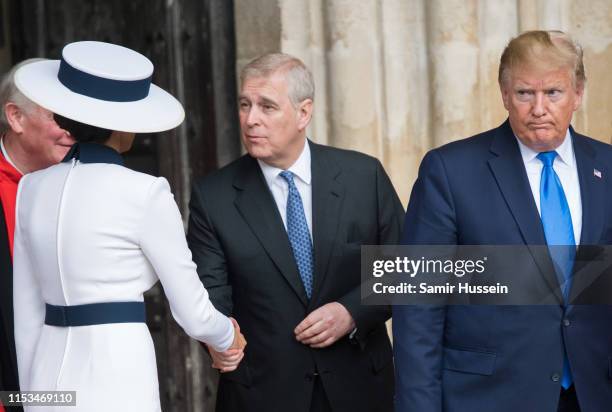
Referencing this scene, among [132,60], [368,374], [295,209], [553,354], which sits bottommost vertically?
[368,374]

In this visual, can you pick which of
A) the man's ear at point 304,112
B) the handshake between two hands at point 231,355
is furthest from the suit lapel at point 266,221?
the handshake between two hands at point 231,355

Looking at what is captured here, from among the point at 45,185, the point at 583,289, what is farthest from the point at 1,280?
the point at 583,289

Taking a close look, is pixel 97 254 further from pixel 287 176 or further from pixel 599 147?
pixel 599 147

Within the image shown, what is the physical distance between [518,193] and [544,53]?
38 centimetres

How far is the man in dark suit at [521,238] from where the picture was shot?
3.29 metres

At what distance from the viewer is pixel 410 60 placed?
4.61m

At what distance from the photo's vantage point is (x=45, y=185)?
10.2ft

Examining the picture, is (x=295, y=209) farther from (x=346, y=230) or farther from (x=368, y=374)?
(x=368, y=374)

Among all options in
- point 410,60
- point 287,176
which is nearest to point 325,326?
point 287,176

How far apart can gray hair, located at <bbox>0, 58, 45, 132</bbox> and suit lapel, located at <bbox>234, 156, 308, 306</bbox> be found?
2.24 feet

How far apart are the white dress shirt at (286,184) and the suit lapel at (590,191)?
0.86m

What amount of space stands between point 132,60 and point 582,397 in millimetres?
1439

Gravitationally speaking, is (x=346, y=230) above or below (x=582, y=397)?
above

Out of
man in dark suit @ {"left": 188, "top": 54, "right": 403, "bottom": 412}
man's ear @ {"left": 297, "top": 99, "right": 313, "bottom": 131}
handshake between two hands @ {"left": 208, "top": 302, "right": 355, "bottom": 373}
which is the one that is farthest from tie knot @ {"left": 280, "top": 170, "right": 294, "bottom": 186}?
handshake between two hands @ {"left": 208, "top": 302, "right": 355, "bottom": 373}
